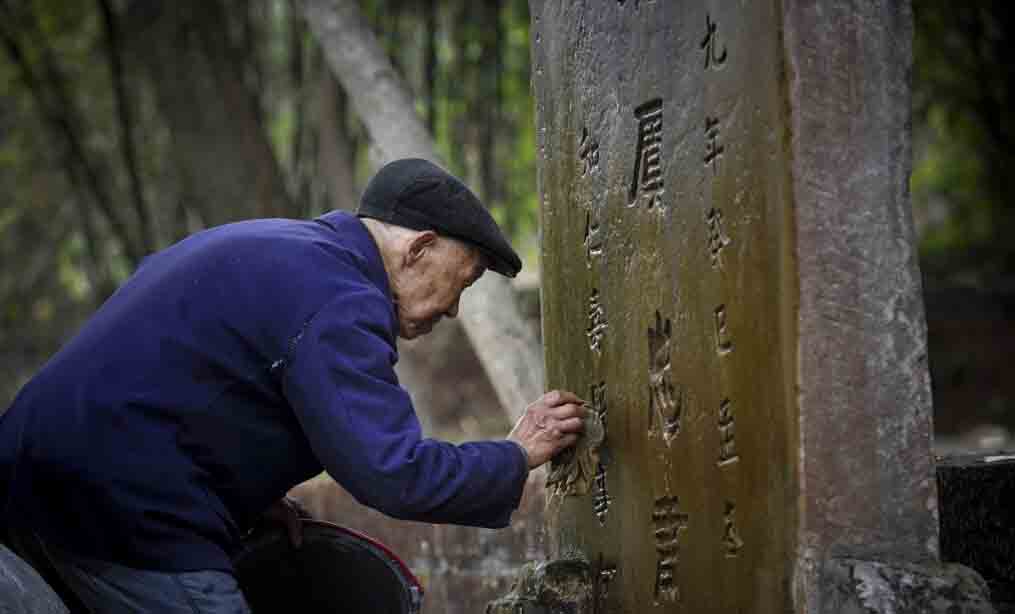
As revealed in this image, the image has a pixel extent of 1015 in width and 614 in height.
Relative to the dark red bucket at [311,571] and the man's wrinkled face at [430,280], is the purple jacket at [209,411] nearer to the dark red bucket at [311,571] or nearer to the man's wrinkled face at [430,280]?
the man's wrinkled face at [430,280]

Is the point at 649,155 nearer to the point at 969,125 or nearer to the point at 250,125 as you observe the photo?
the point at 250,125

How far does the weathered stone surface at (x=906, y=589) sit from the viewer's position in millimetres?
2803

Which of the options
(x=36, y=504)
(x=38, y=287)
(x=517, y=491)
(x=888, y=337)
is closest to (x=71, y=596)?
(x=36, y=504)

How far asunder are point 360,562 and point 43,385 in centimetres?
101

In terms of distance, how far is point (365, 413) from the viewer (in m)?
3.02

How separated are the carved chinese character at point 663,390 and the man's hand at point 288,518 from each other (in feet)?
3.24

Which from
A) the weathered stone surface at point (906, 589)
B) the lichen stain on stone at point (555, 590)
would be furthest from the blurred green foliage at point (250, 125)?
the weathered stone surface at point (906, 589)

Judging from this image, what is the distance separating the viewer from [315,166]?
897 cm

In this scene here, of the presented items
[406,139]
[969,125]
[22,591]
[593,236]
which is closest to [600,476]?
[593,236]

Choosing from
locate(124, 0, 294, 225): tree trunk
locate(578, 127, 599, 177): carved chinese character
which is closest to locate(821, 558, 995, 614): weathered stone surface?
locate(578, 127, 599, 177): carved chinese character

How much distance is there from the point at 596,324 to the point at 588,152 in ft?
1.62

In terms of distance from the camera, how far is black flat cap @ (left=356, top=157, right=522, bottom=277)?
3461 mm

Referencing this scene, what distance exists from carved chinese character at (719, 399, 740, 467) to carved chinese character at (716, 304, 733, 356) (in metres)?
0.12

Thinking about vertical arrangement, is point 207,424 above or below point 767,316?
below
